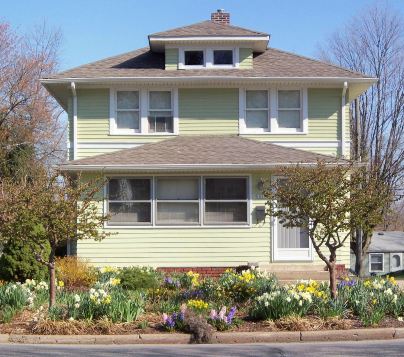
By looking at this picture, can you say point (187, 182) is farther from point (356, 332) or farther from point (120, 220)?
point (356, 332)

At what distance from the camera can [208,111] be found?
20.8 metres

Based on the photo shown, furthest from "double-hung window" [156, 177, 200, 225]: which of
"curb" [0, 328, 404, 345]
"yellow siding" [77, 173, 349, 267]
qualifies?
"curb" [0, 328, 404, 345]

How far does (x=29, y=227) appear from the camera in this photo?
12.1 m

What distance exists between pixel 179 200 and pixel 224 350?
968 centimetres

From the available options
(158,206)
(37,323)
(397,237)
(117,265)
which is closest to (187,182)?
(158,206)

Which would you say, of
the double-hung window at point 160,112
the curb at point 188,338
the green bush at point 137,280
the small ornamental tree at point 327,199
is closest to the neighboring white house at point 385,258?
the double-hung window at point 160,112

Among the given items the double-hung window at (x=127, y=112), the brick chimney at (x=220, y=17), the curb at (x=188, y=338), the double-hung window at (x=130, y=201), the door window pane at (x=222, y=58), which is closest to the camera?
the curb at (x=188, y=338)

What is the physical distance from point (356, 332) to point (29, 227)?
5.96m

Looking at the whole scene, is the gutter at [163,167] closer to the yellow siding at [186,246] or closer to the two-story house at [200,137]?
the two-story house at [200,137]

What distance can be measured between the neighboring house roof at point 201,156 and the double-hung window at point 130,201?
0.72 m

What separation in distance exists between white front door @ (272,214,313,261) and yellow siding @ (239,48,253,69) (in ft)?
16.7

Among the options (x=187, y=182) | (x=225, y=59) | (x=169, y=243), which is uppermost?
(x=225, y=59)

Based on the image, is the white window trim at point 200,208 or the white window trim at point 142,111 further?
the white window trim at point 142,111

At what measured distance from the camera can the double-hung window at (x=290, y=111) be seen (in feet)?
67.9
